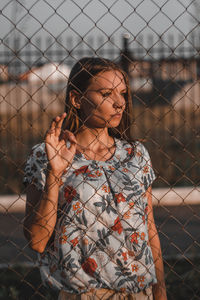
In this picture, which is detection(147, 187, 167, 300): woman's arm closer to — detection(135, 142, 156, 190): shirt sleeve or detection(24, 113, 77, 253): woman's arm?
detection(135, 142, 156, 190): shirt sleeve

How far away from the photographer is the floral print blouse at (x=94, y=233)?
162cm

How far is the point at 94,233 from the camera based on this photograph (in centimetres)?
164

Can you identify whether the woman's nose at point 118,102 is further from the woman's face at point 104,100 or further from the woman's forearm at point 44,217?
the woman's forearm at point 44,217

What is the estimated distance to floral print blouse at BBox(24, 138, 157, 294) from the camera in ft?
5.31

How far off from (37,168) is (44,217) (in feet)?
0.67

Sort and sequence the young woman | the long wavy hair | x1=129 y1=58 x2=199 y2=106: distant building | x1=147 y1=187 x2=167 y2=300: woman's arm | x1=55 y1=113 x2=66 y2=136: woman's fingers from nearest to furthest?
1. x1=55 y1=113 x2=66 y2=136: woman's fingers
2. the young woman
3. the long wavy hair
4. x1=147 y1=187 x2=167 y2=300: woman's arm
5. x1=129 y1=58 x2=199 y2=106: distant building

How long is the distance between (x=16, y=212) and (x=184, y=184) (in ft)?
10.3

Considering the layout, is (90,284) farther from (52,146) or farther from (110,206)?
(52,146)

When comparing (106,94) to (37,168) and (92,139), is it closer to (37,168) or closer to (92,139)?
(92,139)

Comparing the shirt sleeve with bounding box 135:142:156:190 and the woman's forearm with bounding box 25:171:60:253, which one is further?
the shirt sleeve with bounding box 135:142:156:190

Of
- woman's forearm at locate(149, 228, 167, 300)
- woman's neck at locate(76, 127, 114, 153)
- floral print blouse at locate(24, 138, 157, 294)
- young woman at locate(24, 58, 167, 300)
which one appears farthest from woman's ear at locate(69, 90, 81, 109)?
woman's forearm at locate(149, 228, 167, 300)

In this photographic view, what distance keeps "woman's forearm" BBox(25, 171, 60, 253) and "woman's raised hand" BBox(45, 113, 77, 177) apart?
1.5 inches

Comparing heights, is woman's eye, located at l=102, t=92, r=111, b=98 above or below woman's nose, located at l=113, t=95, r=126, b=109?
above

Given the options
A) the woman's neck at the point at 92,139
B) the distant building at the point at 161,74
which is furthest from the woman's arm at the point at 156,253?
the distant building at the point at 161,74
